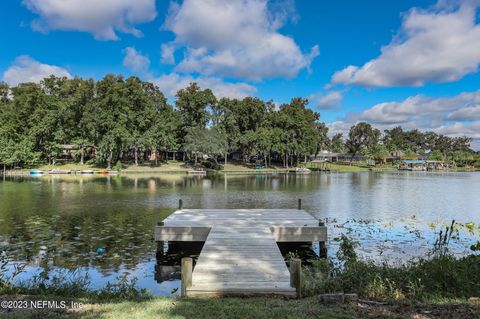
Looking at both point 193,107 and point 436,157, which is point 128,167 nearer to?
point 193,107

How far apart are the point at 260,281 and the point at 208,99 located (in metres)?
76.6

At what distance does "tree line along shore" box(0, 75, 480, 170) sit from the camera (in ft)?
225

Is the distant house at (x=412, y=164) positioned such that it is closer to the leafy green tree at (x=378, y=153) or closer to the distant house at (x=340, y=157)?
the leafy green tree at (x=378, y=153)

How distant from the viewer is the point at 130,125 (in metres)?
71.6

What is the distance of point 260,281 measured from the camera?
8094 millimetres

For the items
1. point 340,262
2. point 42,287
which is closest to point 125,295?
point 42,287

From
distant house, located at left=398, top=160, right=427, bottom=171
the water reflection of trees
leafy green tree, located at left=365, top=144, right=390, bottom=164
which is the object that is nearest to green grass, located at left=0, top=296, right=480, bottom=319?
the water reflection of trees

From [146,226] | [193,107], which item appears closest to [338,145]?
[193,107]

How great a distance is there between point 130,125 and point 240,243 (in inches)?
2532

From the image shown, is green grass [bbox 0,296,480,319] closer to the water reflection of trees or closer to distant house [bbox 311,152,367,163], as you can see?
the water reflection of trees

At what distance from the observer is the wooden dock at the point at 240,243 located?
7.84 meters

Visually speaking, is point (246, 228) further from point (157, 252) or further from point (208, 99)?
point (208, 99)

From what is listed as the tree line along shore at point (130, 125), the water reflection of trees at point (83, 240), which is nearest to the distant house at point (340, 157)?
the tree line along shore at point (130, 125)

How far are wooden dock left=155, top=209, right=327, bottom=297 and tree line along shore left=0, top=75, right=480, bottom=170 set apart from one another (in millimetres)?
56152
